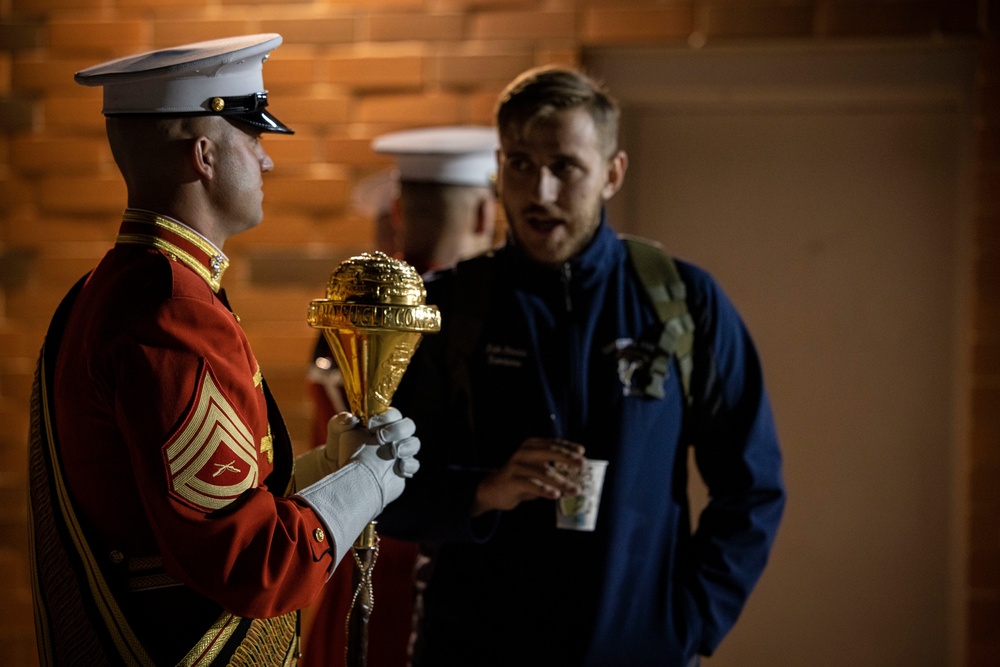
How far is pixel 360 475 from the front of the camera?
154cm

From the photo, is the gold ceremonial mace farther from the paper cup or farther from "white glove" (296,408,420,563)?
the paper cup

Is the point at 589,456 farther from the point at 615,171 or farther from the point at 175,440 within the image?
the point at 175,440

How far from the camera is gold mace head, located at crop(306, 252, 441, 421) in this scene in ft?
5.10

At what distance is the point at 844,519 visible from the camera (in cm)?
342

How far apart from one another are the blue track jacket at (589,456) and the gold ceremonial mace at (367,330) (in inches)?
13.3

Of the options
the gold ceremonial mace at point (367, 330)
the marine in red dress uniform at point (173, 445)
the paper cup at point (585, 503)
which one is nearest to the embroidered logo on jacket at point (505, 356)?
the paper cup at point (585, 503)

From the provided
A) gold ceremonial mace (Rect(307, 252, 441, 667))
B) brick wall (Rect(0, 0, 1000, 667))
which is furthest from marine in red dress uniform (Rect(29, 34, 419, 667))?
brick wall (Rect(0, 0, 1000, 667))

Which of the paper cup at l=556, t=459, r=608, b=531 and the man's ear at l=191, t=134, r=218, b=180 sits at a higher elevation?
the man's ear at l=191, t=134, r=218, b=180

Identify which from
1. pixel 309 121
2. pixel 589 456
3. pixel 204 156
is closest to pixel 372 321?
pixel 204 156

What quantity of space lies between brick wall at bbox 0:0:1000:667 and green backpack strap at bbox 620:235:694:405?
1.35 m

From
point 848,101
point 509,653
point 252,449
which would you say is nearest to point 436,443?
point 509,653

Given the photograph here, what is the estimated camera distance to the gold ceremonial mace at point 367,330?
1.56m

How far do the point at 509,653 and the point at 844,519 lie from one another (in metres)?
1.84

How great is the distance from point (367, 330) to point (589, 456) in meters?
0.63
